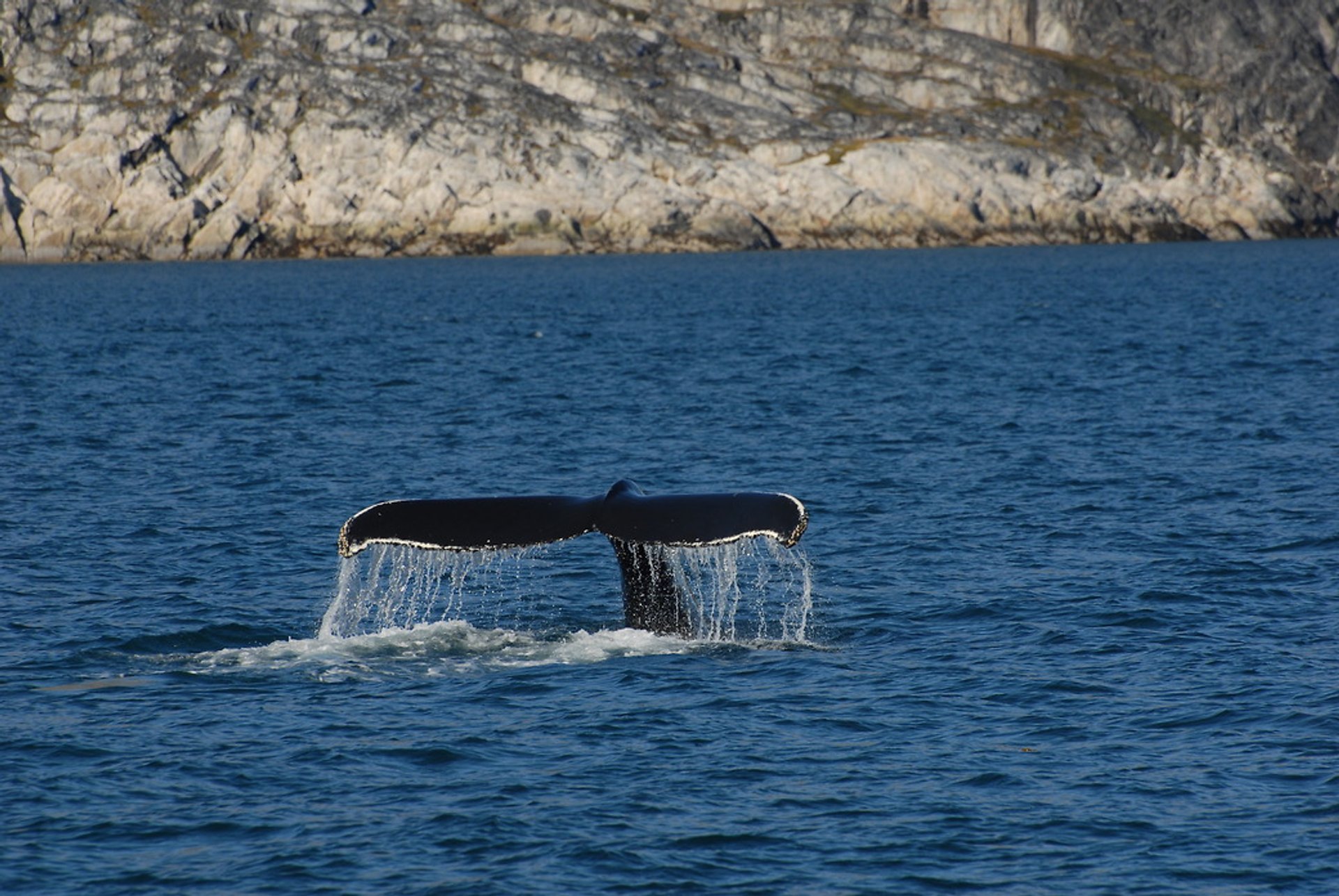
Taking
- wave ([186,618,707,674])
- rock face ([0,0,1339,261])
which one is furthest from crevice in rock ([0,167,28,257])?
wave ([186,618,707,674])

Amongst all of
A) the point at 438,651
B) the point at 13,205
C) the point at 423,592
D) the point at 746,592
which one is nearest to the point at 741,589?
the point at 746,592

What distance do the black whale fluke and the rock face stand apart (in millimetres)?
128711

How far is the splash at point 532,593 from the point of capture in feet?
67.7

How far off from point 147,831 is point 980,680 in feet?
28.8

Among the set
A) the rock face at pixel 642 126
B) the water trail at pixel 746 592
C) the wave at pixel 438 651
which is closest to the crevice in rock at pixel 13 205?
the rock face at pixel 642 126

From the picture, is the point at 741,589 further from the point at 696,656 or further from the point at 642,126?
the point at 642,126

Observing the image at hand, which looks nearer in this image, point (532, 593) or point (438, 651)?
point (438, 651)

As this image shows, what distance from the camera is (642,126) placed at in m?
151

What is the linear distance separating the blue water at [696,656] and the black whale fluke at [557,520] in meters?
1.86

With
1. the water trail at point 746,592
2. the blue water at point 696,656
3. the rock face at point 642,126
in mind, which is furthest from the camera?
the rock face at point 642,126

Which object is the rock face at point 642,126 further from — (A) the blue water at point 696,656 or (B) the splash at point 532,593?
(B) the splash at point 532,593

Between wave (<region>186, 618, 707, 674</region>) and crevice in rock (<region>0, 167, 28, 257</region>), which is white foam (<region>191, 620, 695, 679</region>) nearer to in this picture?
wave (<region>186, 618, 707, 674</region>)

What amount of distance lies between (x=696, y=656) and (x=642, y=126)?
136 meters

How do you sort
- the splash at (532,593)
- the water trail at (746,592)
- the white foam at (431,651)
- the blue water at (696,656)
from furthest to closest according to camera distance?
the splash at (532,593), the water trail at (746,592), the white foam at (431,651), the blue water at (696,656)
